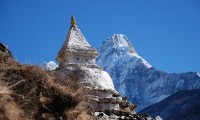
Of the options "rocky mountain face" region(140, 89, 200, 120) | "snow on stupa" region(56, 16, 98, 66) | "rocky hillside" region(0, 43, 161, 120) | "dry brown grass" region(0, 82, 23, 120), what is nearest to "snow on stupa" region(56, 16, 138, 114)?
"snow on stupa" region(56, 16, 98, 66)

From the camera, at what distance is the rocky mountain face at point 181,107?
9856cm

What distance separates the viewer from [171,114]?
388ft

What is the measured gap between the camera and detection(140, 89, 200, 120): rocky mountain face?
9856cm

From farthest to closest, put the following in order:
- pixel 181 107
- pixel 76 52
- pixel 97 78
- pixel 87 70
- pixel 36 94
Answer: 1. pixel 181 107
2. pixel 76 52
3. pixel 87 70
4. pixel 97 78
5. pixel 36 94

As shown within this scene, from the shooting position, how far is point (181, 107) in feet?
373

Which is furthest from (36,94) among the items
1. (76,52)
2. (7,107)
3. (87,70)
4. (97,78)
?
(76,52)

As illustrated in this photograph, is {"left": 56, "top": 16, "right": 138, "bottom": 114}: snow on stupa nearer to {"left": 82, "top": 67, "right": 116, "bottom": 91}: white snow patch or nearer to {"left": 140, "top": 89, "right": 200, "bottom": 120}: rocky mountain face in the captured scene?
{"left": 82, "top": 67, "right": 116, "bottom": 91}: white snow patch

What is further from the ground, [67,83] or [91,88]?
[91,88]

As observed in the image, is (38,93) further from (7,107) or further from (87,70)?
(87,70)

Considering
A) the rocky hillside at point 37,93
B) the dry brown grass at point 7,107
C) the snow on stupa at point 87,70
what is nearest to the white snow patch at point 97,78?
the snow on stupa at point 87,70

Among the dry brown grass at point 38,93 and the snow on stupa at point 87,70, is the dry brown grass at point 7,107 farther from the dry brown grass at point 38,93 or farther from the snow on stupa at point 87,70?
the snow on stupa at point 87,70

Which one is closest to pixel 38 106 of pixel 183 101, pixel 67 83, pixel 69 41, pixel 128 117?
pixel 67 83

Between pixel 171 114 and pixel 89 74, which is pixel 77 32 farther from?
pixel 171 114

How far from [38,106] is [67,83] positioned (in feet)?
6.64
